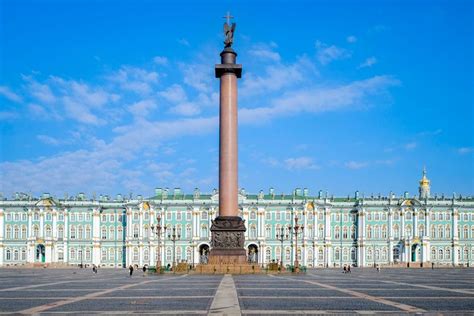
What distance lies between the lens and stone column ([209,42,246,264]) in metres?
48.5

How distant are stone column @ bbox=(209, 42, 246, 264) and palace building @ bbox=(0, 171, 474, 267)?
203 feet

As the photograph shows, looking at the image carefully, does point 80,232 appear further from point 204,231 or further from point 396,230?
point 396,230

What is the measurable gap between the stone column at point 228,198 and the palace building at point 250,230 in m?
62.0

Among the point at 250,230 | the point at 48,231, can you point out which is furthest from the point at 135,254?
the point at 250,230

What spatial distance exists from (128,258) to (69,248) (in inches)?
430

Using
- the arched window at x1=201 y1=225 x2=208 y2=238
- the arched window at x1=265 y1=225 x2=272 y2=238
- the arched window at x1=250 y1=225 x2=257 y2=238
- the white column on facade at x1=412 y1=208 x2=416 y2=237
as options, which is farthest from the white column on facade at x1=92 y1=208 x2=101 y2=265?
the white column on facade at x1=412 y1=208 x2=416 y2=237

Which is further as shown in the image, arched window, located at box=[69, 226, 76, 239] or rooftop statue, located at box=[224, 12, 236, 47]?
arched window, located at box=[69, 226, 76, 239]

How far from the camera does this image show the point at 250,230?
112750 mm

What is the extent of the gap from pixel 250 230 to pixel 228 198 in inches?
Result: 2559

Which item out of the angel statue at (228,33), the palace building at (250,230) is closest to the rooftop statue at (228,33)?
the angel statue at (228,33)

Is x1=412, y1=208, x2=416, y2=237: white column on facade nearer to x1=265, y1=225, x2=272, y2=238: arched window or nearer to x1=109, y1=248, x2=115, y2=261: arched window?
x1=265, y1=225, x2=272, y2=238: arched window

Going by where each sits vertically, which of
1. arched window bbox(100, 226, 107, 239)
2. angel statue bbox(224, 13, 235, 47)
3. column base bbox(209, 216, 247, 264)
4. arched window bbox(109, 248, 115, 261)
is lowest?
arched window bbox(109, 248, 115, 261)

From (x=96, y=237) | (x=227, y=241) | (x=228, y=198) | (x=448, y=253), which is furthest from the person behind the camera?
(x=448, y=253)

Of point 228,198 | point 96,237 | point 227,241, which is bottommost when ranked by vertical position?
point 96,237
